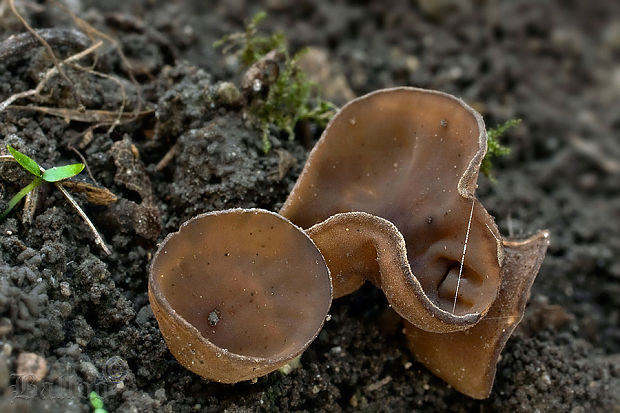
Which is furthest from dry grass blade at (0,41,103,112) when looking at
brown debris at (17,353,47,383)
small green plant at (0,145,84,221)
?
brown debris at (17,353,47,383)

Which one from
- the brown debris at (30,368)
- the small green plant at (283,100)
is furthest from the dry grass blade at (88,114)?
the brown debris at (30,368)

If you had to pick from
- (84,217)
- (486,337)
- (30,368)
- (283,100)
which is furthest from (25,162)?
(486,337)

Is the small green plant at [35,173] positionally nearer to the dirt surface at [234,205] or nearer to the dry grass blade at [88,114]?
the dirt surface at [234,205]

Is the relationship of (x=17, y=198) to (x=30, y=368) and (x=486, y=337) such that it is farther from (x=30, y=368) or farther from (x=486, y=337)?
(x=486, y=337)

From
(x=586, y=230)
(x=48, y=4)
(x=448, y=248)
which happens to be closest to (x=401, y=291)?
(x=448, y=248)

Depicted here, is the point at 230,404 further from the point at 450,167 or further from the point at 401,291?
the point at 450,167

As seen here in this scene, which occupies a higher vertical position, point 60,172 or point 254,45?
point 60,172
